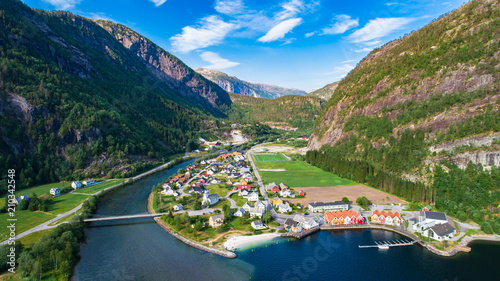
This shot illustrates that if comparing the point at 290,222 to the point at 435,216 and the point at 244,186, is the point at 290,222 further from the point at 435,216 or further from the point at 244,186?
the point at 435,216

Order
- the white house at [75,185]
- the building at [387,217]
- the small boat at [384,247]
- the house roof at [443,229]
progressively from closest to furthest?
the small boat at [384,247]
the house roof at [443,229]
the building at [387,217]
the white house at [75,185]

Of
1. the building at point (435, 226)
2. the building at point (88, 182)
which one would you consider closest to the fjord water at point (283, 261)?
the building at point (435, 226)

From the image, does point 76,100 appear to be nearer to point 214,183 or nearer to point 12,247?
point 214,183

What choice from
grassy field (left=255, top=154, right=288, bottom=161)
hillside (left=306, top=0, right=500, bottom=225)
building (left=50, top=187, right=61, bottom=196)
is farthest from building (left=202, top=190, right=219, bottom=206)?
grassy field (left=255, top=154, right=288, bottom=161)

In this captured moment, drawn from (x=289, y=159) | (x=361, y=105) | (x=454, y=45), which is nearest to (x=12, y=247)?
(x=289, y=159)

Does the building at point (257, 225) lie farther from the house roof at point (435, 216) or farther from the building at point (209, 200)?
the house roof at point (435, 216)

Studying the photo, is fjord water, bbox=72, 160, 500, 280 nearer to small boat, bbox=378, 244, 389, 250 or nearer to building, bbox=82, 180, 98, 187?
small boat, bbox=378, 244, 389, 250

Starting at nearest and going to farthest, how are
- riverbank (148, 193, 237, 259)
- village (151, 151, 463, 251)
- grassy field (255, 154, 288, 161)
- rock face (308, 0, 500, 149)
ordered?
riverbank (148, 193, 237, 259) < village (151, 151, 463, 251) < rock face (308, 0, 500, 149) < grassy field (255, 154, 288, 161)
